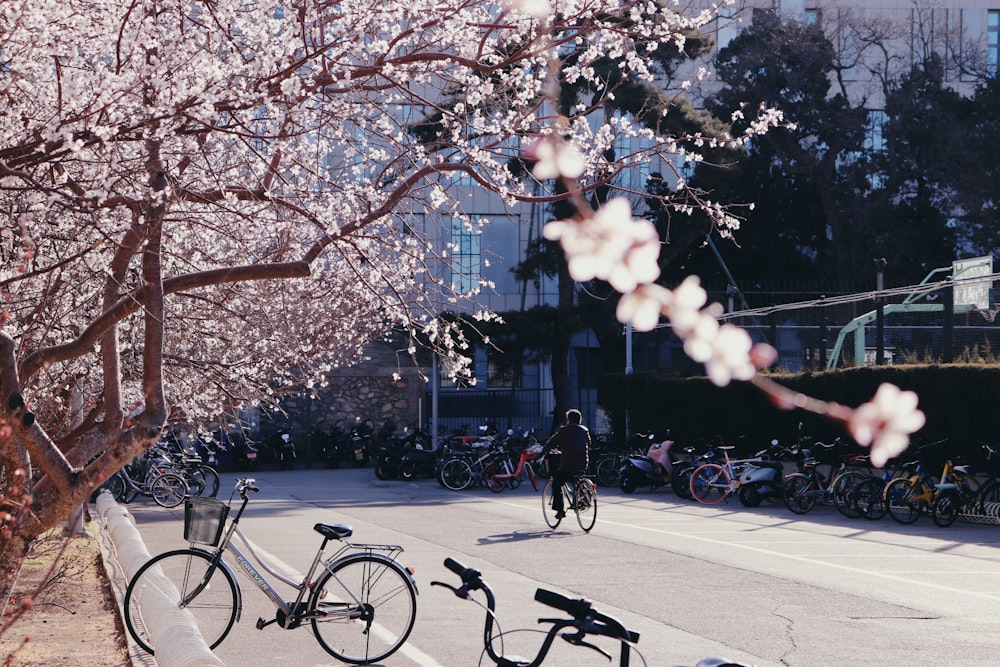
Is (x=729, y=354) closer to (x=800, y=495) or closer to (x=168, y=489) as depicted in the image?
(x=800, y=495)

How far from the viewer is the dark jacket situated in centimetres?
1697

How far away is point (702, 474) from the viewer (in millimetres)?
22703

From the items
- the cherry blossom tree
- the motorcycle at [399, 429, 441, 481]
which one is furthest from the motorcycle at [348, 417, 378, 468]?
the cherry blossom tree

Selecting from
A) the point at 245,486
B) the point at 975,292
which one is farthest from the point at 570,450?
the point at 245,486

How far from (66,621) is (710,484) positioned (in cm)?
1533

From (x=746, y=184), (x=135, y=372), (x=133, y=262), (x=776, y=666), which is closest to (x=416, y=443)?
(x=746, y=184)

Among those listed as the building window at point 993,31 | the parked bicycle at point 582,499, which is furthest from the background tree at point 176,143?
the building window at point 993,31

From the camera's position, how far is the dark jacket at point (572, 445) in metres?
17.0

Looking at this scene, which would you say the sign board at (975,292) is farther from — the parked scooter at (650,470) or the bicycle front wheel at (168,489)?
the bicycle front wheel at (168,489)

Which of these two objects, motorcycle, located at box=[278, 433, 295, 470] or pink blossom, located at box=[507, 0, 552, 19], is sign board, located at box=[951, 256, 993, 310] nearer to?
pink blossom, located at box=[507, 0, 552, 19]

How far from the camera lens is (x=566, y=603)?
3887 mm

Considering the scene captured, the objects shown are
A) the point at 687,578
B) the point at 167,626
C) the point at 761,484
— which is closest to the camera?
the point at 167,626

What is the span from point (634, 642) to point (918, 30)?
4634cm

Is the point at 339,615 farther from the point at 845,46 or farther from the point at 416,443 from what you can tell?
the point at 845,46
